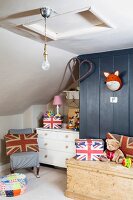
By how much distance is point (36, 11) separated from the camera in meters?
1.94

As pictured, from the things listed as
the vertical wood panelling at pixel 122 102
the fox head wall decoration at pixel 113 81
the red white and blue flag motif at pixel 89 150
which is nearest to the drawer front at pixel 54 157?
the red white and blue flag motif at pixel 89 150

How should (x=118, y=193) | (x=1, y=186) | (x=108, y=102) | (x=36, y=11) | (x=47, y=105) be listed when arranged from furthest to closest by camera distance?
1. (x=47, y=105)
2. (x=108, y=102)
3. (x=1, y=186)
4. (x=118, y=193)
5. (x=36, y=11)

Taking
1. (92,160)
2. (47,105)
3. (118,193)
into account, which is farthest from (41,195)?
(47,105)

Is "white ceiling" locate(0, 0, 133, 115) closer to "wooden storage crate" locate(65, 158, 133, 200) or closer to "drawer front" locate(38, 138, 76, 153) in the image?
"drawer front" locate(38, 138, 76, 153)

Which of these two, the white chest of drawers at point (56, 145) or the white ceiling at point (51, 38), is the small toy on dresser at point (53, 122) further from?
the white ceiling at point (51, 38)

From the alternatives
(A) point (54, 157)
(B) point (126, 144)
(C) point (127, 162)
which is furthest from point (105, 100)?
(A) point (54, 157)

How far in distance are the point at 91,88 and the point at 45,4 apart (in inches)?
82.2

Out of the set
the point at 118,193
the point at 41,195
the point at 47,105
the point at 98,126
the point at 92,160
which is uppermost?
the point at 47,105

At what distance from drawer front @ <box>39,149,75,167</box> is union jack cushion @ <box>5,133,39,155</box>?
420 mm

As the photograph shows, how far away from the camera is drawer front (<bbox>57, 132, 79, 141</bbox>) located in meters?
4.05

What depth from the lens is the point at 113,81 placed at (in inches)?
131

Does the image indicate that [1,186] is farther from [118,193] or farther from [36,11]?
[36,11]

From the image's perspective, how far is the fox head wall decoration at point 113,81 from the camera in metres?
3.32

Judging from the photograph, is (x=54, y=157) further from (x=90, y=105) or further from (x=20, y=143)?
(x=90, y=105)
